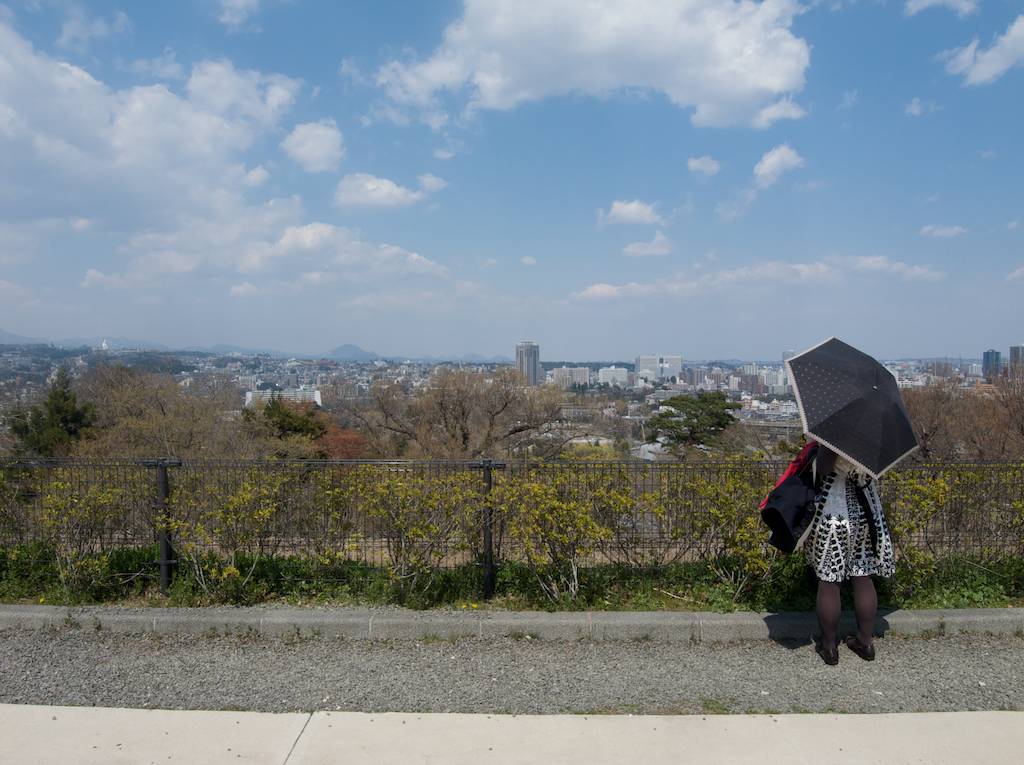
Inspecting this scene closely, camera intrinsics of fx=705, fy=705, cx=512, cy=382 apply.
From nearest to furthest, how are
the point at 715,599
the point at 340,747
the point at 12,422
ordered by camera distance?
the point at 340,747, the point at 715,599, the point at 12,422

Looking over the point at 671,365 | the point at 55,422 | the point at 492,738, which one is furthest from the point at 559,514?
the point at 671,365

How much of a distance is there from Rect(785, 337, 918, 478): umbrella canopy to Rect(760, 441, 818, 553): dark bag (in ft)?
1.09

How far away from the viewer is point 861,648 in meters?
4.27

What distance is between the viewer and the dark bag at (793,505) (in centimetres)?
420

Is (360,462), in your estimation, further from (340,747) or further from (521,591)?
(340,747)

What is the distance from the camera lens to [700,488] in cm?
501

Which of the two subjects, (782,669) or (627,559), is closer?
(782,669)

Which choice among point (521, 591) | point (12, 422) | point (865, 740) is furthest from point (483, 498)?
point (12, 422)

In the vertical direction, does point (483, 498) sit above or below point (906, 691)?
above

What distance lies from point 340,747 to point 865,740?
2459 millimetres

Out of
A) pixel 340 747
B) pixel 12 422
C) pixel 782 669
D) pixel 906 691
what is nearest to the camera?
pixel 340 747

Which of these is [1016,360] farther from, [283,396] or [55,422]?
[55,422]

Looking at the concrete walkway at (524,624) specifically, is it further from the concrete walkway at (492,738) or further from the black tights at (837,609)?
the concrete walkway at (492,738)

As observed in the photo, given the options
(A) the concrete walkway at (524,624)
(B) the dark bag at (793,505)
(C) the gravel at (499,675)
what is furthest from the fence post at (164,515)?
(B) the dark bag at (793,505)
